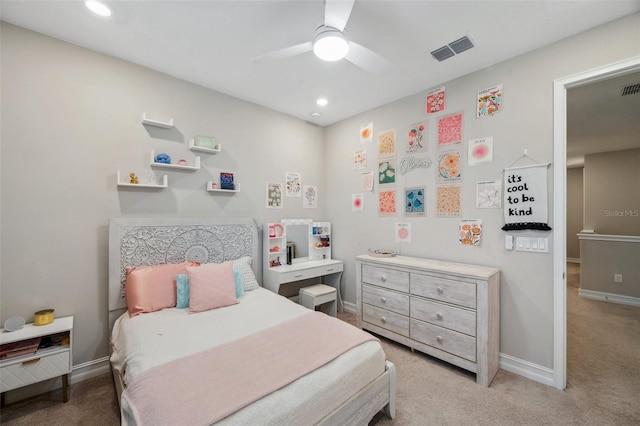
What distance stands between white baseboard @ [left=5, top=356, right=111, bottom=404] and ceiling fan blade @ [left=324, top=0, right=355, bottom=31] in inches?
128

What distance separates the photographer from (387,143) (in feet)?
10.9

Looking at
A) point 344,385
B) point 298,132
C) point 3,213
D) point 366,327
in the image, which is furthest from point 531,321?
point 3,213

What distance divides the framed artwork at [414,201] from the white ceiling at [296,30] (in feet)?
3.84

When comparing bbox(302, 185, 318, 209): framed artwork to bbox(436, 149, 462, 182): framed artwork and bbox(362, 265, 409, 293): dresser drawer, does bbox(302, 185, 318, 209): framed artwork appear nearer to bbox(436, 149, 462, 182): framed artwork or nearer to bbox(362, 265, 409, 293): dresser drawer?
bbox(362, 265, 409, 293): dresser drawer

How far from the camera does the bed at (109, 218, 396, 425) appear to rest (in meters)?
1.17

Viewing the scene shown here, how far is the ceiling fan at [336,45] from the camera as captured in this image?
156 centimetres

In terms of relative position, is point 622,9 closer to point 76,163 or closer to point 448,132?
point 448,132

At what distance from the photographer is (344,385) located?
4.78 ft

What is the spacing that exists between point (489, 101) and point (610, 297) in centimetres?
425

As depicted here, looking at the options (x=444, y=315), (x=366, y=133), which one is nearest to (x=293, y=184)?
(x=366, y=133)

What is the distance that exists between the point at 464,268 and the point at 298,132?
9.05ft

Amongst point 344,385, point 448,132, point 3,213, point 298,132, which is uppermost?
point 298,132

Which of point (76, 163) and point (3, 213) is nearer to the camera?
point (3, 213)

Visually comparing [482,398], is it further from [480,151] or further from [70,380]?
[70,380]
